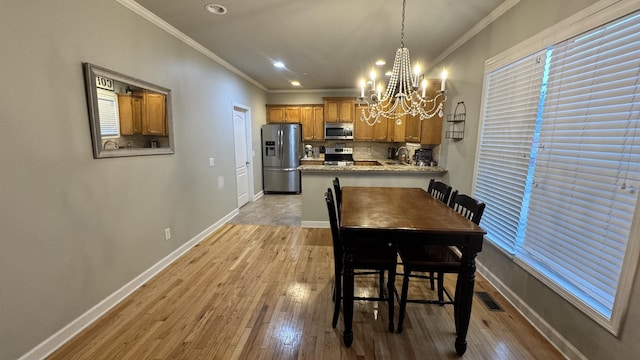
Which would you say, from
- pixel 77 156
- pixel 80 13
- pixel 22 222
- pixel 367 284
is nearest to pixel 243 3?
pixel 80 13

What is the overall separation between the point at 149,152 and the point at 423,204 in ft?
8.66

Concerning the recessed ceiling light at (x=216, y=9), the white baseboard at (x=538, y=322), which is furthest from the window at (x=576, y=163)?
the recessed ceiling light at (x=216, y=9)

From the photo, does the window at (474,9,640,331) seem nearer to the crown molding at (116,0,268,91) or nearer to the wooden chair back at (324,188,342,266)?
the wooden chair back at (324,188,342,266)

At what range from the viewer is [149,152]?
2.52 metres

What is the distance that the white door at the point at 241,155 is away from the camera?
16.6ft

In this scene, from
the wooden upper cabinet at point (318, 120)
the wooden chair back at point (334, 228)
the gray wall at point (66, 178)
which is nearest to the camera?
the gray wall at point (66, 178)

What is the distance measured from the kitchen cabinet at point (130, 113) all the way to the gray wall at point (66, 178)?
0.23m

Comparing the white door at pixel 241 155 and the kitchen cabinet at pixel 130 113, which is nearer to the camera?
the kitchen cabinet at pixel 130 113

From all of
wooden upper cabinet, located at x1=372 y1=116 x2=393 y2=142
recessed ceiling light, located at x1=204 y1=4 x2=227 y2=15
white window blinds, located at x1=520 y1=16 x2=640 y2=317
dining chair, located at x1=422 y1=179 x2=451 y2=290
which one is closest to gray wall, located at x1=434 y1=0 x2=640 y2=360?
white window blinds, located at x1=520 y1=16 x2=640 y2=317

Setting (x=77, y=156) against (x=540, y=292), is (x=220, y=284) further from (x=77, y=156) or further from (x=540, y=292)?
(x=540, y=292)

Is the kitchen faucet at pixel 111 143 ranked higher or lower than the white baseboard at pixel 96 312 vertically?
higher

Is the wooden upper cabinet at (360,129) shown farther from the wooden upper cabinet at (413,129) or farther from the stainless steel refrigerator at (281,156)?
the wooden upper cabinet at (413,129)

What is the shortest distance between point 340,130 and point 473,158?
370 cm

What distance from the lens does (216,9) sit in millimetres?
2393
